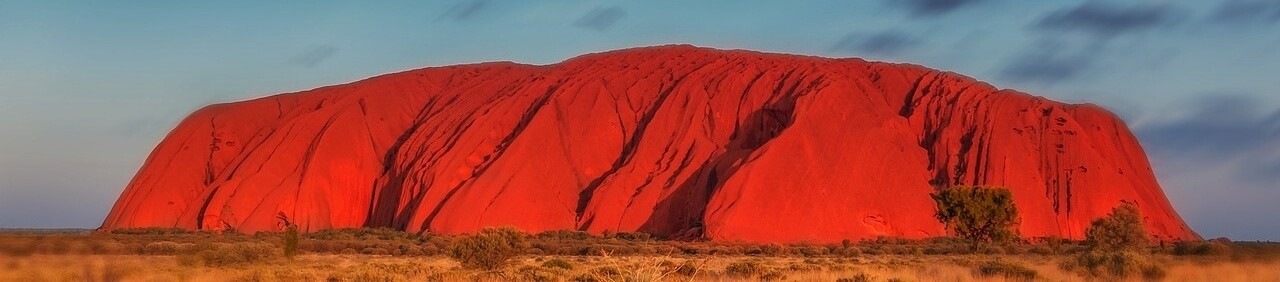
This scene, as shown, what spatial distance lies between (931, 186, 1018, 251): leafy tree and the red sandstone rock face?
10610mm

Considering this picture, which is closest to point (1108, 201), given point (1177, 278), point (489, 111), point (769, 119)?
point (769, 119)

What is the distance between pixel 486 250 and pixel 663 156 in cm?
3737

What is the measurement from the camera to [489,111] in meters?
69.7

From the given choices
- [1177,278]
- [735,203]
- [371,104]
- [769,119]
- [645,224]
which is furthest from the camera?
[371,104]

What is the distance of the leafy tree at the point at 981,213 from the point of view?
44500 millimetres

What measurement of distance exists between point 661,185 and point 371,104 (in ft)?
75.4

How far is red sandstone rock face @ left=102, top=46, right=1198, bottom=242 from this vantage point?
58688 millimetres

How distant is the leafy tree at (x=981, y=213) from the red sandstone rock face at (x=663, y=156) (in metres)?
10.6

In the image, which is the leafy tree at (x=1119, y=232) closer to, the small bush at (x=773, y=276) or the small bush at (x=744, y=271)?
the small bush at (x=744, y=271)

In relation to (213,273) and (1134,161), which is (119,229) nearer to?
(213,273)

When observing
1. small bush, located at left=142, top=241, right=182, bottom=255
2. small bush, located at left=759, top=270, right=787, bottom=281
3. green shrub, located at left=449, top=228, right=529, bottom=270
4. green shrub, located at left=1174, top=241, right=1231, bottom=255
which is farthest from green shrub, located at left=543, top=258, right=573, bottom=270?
green shrub, located at left=1174, top=241, right=1231, bottom=255

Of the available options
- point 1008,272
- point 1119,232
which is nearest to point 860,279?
point 1008,272

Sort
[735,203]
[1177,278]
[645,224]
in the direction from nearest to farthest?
[1177,278], [735,203], [645,224]

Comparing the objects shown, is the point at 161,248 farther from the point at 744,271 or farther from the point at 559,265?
the point at 744,271
